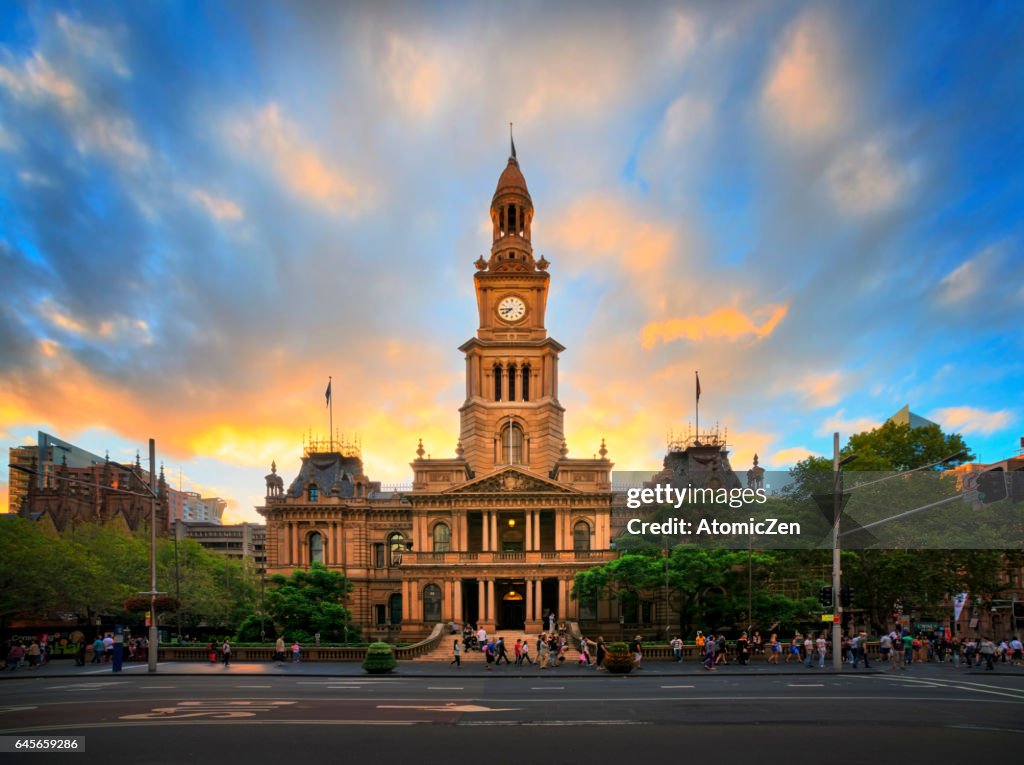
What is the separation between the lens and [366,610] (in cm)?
6538

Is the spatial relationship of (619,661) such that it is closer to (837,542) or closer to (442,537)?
(837,542)

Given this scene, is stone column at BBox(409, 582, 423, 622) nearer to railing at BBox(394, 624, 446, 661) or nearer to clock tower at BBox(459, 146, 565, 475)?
railing at BBox(394, 624, 446, 661)

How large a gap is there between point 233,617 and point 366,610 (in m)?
11.0

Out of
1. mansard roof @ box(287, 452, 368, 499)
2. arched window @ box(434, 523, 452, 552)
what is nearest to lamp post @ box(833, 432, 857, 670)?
arched window @ box(434, 523, 452, 552)


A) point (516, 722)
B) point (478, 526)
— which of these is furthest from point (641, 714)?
point (478, 526)

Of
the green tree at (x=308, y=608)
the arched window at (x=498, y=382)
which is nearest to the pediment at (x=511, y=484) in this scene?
the arched window at (x=498, y=382)

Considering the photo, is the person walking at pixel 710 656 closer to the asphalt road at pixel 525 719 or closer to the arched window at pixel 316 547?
the asphalt road at pixel 525 719

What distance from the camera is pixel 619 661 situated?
3422cm

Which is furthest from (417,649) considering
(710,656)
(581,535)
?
(581,535)

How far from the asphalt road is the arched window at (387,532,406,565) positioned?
3635 cm

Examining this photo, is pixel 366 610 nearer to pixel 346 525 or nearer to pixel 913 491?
pixel 346 525

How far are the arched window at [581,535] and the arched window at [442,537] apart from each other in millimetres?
10574

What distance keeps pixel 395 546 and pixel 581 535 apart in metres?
17.4

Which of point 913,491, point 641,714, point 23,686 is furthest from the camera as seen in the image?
point 913,491
